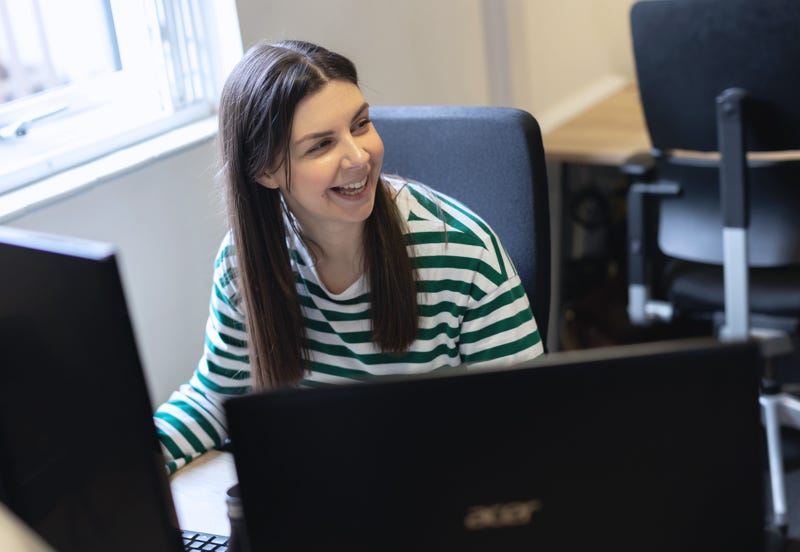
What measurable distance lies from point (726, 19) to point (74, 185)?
1.19 m

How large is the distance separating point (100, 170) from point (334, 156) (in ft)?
1.87

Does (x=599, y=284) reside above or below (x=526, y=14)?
below

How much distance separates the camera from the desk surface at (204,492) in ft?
3.74

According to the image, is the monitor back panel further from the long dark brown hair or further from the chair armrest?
the chair armrest

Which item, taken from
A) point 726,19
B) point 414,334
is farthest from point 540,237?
point 726,19

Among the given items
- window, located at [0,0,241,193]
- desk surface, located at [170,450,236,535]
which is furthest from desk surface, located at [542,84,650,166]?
desk surface, located at [170,450,236,535]

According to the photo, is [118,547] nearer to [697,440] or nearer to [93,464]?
[93,464]

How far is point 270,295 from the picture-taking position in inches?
49.6

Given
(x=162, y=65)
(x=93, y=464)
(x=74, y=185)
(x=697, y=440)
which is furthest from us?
(x=162, y=65)

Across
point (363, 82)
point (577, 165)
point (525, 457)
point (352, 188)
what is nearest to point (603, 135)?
point (577, 165)

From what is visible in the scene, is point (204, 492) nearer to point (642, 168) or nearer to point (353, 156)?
point (353, 156)

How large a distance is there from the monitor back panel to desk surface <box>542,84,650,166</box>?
173cm

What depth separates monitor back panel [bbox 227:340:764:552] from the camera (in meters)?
0.62

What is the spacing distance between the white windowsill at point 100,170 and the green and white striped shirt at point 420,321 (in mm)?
338
